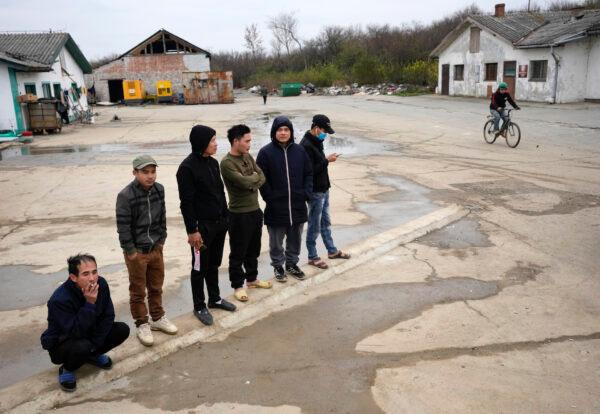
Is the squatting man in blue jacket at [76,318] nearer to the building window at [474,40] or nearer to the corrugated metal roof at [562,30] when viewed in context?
the corrugated metal roof at [562,30]

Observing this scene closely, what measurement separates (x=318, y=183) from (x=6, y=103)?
21588mm

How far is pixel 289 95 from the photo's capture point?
55.9 metres

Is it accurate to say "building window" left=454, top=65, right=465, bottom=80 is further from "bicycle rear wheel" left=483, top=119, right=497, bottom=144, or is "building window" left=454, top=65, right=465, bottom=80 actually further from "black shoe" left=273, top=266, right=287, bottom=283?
"black shoe" left=273, top=266, right=287, bottom=283

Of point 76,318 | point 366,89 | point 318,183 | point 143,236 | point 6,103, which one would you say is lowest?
point 76,318

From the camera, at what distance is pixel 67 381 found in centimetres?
369

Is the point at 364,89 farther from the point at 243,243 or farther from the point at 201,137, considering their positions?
the point at 201,137

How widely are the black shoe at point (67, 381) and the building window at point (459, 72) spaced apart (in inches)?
1524

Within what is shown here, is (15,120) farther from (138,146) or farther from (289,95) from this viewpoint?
(289,95)

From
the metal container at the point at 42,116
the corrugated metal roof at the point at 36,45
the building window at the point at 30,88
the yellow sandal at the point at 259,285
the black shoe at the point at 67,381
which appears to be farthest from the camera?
the corrugated metal roof at the point at 36,45

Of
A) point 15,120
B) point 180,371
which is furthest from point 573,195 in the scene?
point 15,120

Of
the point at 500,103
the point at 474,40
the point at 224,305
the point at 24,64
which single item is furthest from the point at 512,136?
the point at 474,40

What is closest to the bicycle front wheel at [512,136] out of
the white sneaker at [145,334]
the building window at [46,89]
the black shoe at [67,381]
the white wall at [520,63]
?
the white sneaker at [145,334]

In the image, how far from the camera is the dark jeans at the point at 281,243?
17.7 feet

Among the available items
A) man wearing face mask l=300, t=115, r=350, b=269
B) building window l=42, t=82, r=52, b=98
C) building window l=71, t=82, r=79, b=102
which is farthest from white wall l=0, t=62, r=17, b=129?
man wearing face mask l=300, t=115, r=350, b=269
